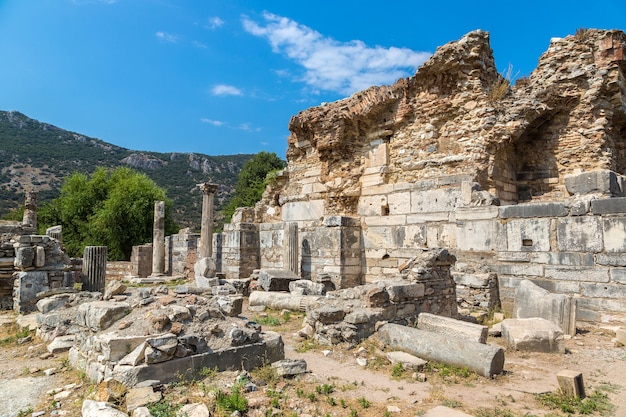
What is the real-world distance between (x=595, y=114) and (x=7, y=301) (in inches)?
573

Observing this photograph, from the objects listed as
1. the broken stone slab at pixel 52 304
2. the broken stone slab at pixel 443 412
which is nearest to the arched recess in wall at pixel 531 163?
the broken stone slab at pixel 443 412

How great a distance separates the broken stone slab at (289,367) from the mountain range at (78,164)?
4348 centimetres

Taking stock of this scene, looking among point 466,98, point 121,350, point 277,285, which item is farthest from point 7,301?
point 466,98

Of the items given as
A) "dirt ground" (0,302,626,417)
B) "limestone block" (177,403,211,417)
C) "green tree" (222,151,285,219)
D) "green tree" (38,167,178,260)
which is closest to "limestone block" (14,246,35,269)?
"dirt ground" (0,302,626,417)

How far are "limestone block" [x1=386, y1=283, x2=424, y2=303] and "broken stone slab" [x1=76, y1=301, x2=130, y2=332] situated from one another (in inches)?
152

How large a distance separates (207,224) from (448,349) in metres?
13.9

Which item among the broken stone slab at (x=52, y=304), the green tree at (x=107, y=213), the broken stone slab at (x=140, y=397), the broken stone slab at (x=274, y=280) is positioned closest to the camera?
the broken stone slab at (x=140, y=397)

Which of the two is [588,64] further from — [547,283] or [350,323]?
[350,323]

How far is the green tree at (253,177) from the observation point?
37062 mm

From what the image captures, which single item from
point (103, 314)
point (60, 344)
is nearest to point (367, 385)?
point (103, 314)

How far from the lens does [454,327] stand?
19.6 feet

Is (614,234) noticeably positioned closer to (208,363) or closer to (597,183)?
(597,183)

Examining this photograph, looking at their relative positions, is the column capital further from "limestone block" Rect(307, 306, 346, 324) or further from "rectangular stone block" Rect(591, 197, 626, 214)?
"rectangular stone block" Rect(591, 197, 626, 214)

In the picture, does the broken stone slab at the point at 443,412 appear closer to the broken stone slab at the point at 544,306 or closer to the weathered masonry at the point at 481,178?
the broken stone slab at the point at 544,306
